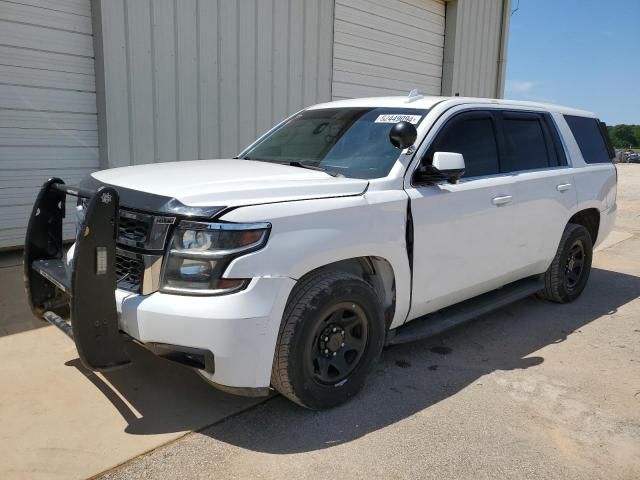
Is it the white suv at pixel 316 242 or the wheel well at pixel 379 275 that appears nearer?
the white suv at pixel 316 242

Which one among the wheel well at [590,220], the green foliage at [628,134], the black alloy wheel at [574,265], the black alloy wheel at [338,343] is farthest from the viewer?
the green foliage at [628,134]

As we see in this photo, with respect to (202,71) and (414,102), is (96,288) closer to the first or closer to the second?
(414,102)

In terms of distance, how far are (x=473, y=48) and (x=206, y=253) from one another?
11053 millimetres

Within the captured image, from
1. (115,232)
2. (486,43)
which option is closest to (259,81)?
(115,232)

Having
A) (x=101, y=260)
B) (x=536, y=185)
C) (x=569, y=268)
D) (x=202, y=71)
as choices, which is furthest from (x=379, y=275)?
(x=202, y=71)

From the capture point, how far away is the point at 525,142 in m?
4.71

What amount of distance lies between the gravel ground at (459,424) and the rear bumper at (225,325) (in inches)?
16.2

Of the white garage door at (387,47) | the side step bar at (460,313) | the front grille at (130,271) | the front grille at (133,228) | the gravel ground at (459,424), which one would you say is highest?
the white garage door at (387,47)

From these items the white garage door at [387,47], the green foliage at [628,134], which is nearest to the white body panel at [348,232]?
the white garage door at [387,47]

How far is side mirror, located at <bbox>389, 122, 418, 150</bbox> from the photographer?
3.48 metres

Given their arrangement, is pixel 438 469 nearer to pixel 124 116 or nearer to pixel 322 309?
pixel 322 309

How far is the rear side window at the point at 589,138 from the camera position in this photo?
5.43 m

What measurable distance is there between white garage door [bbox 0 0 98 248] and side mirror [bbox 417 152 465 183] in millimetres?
4432

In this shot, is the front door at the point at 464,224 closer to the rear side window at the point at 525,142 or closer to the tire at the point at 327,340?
the rear side window at the point at 525,142
